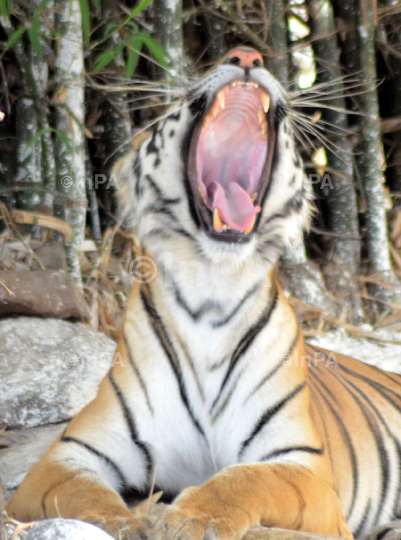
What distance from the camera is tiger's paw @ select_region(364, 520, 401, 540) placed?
1556mm

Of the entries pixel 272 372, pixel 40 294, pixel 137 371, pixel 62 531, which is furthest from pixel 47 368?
pixel 62 531

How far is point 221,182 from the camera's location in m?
1.76

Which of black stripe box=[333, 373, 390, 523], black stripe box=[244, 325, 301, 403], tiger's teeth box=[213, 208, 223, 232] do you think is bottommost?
black stripe box=[333, 373, 390, 523]

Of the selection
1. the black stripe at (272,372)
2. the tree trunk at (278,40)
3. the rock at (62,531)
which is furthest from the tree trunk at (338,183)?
the rock at (62,531)

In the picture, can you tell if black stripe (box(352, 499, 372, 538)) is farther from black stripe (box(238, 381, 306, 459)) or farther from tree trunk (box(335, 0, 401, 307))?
tree trunk (box(335, 0, 401, 307))

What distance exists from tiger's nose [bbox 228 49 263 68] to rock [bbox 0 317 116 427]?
1305mm

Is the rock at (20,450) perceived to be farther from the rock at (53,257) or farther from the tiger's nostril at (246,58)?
the tiger's nostril at (246,58)

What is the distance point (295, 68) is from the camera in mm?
3996

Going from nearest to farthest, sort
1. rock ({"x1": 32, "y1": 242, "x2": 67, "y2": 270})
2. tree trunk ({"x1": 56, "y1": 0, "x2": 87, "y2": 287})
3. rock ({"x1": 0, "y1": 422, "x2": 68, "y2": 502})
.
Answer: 1. rock ({"x1": 0, "y1": 422, "x2": 68, "y2": 502})
2. tree trunk ({"x1": 56, "y1": 0, "x2": 87, "y2": 287})
3. rock ({"x1": 32, "y1": 242, "x2": 67, "y2": 270})

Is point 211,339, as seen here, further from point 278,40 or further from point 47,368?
point 278,40

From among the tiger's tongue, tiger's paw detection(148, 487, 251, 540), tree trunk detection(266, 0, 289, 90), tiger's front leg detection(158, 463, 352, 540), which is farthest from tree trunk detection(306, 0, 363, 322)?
tiger's paw detection(148, 487, 251, 540)

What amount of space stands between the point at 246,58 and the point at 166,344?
702 millimetres

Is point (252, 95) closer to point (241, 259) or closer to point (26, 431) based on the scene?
point (241, 259)

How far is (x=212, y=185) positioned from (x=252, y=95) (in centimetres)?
25
